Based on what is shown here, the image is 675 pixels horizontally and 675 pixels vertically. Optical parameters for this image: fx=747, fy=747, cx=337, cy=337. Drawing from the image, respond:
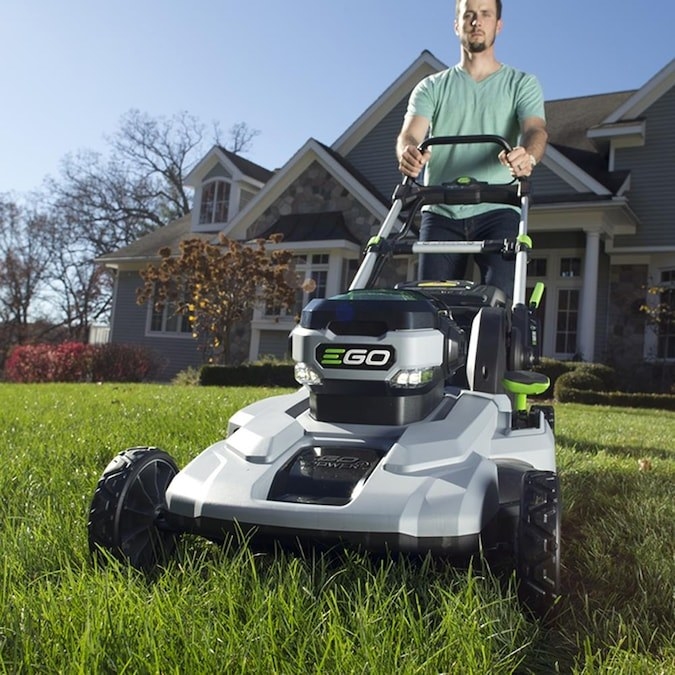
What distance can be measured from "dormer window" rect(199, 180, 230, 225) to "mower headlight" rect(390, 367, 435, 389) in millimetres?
18297

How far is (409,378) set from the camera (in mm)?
1997

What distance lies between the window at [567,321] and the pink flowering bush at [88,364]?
8813 millimetres

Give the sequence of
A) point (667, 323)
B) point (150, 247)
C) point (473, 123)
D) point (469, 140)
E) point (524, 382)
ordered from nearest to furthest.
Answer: point (524, 382), point (469, 140), point (473, 123), point (667, 323), point (150, 247)

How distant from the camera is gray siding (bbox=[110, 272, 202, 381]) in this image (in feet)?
63.2

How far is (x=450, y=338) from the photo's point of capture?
225 centimetres

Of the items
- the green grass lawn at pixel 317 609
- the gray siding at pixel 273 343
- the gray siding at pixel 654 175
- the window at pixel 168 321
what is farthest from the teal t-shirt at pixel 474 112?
the window at pixel 168 321

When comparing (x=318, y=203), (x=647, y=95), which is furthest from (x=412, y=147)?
(x=647, y=95)

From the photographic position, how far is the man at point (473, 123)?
10.7 feet

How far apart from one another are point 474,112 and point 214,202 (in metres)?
17.3

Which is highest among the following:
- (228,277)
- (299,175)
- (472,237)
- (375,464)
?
(299,175)

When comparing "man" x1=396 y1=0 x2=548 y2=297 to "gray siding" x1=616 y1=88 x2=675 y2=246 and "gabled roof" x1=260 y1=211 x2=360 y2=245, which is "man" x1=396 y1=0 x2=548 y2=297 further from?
"gray siding" x1=616 y1=88 x2=675 y2=246

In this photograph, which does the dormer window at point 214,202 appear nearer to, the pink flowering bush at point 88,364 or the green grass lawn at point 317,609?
the pink flowering bush at point 88,364

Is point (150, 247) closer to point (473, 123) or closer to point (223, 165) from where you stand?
point (223, 165)

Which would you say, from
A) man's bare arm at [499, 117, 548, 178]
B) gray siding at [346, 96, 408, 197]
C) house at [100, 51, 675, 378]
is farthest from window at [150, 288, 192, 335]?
man's bare arm at [499, 117, 548, 178]
